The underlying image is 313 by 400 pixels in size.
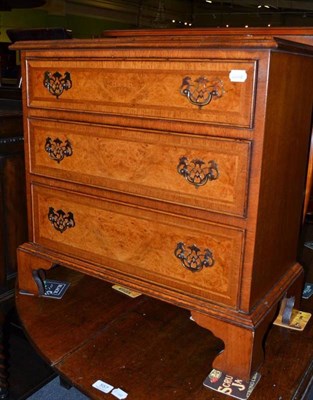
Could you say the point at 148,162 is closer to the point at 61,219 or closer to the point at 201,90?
the point at 201,90

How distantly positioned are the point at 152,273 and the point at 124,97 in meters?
0.41

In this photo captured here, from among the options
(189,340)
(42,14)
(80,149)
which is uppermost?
(42,14)

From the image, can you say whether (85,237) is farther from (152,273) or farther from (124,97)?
(124,97)

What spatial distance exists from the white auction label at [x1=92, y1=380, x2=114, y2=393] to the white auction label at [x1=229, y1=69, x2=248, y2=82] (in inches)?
26.8

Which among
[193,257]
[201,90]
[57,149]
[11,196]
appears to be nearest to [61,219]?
[57,149]

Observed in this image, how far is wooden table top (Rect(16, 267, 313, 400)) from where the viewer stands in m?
1.03

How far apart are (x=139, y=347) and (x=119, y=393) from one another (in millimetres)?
173

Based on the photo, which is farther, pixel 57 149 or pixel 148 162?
pixel 57 149

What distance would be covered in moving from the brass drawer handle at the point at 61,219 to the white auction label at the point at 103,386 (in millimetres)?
411

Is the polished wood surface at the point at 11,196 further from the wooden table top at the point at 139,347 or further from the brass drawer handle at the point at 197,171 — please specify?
the brass drawer handle at the point at 197,171

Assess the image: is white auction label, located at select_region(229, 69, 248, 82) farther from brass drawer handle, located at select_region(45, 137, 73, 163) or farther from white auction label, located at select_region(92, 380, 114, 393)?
white auction label, located at select_region(92, 380, 114, 393)

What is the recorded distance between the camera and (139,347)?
3.84 feet

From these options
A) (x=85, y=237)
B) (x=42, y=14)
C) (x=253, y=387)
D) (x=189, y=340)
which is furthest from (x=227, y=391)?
(x=42, y=14)

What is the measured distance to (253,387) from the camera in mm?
1015
